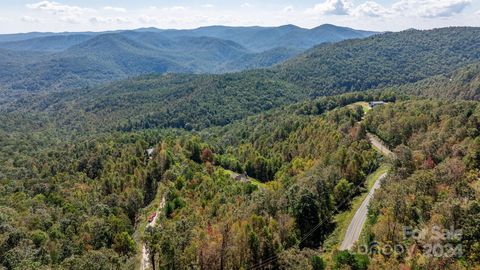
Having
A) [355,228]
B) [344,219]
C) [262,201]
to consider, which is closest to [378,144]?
[344,219]

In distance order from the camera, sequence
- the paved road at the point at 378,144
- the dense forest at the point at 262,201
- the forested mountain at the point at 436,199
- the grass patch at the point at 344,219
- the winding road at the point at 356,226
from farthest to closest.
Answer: the paved road at the point at 378,144 < the grass patch at the point at 344,219 < the winding road at the point at 356,226 < the dense forest at the point at 262,201 < the forested mountain at the point at 436,199

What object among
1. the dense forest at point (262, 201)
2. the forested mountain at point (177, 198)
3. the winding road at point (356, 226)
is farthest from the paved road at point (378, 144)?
the winding road at point (356, 226)

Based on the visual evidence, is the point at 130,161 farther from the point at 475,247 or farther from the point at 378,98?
the point at 378,98

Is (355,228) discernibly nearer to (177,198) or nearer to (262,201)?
(262,201)

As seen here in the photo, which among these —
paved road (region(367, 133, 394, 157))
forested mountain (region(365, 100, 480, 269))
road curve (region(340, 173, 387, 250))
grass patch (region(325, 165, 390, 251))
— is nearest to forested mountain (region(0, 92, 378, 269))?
grass patch (region(325, 165, 390, 251))

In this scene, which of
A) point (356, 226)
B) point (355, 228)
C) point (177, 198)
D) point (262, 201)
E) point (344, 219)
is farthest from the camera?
point (177, 198)

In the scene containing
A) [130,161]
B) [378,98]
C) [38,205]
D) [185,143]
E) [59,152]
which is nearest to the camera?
[38,205]

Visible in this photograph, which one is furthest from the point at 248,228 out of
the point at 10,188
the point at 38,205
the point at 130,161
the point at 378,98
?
the point at 378,98

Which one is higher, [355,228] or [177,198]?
[355,228]

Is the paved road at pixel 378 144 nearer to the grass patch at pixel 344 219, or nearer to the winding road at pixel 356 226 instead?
the grass patch at pixel 344 219
